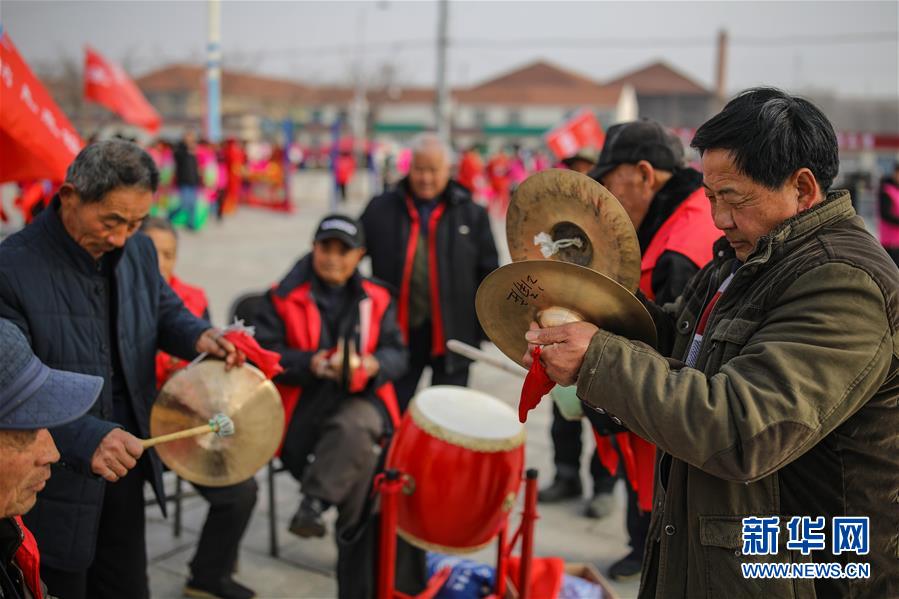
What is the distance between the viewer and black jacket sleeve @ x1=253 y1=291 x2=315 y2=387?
386 cm

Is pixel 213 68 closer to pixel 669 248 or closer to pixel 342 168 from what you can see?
pixel 342 168

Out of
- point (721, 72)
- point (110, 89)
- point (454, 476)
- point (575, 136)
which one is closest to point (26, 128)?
point (454, 476)

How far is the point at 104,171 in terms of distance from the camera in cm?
263

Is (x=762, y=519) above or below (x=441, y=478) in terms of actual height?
above

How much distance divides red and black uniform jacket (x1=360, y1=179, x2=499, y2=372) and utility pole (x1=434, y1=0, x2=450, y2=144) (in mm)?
14113

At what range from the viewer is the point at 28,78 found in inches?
151

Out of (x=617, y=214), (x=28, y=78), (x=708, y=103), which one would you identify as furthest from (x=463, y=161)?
(x=708, y=103)

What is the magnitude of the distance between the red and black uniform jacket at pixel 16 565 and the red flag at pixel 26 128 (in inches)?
89.9

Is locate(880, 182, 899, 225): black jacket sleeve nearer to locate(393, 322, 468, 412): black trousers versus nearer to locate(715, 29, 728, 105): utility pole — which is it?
locate(393, 322, 468, 412): black trousers

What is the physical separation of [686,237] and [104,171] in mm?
1914

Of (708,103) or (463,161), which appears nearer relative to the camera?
(463,161)

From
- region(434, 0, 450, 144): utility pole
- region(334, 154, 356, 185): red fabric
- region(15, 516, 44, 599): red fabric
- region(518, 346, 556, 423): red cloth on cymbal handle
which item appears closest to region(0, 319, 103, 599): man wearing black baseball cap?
region(15, 516, 44, 599): red fabric

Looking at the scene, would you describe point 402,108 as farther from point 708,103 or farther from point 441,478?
point 441,478

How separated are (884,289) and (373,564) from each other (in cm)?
246
